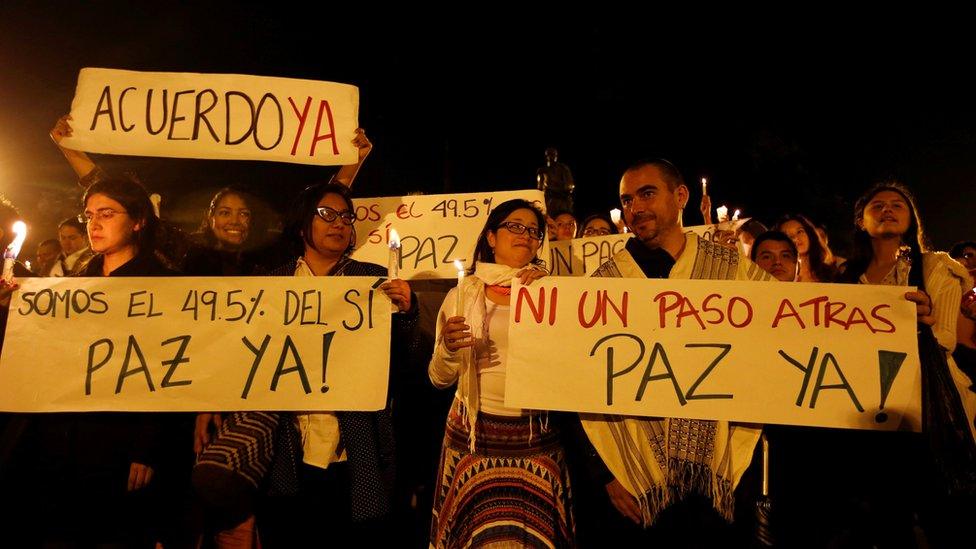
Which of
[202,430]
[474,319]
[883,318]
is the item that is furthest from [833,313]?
[202,430]

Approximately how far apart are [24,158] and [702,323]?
1010 centimetres

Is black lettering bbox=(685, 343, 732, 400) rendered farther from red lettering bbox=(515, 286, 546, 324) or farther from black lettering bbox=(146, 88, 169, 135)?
black lettering bbox=(146, 88, 169, 135)

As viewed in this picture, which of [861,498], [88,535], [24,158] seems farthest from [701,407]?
[24,158]

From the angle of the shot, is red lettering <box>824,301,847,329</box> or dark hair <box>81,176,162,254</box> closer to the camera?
red lettering <box>824,301,847,329</box>

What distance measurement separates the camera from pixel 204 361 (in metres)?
2.35

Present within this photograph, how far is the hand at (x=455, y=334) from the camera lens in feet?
7.00

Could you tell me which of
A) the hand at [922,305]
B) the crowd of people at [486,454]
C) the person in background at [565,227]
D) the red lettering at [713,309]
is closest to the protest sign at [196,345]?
the crowd of people at [486,454]

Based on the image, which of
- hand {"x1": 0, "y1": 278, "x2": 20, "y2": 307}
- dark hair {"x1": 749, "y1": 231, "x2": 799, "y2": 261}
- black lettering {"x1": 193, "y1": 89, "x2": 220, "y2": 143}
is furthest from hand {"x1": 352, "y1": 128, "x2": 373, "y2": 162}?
dark hair {"x1": 749, "y1": 231, "x2": 799, "y2": 261}

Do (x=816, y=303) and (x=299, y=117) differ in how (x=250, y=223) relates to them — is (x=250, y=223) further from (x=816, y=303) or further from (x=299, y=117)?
(x=816, y=303)

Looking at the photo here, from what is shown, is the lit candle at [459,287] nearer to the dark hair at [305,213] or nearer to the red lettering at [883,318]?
the dark hair at [305,213]

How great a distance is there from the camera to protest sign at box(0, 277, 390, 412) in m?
2.31

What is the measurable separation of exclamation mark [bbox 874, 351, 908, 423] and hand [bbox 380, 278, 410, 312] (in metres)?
1.86

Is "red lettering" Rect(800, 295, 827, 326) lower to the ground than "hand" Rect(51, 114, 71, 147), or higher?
lower

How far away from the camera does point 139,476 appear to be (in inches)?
91.3
